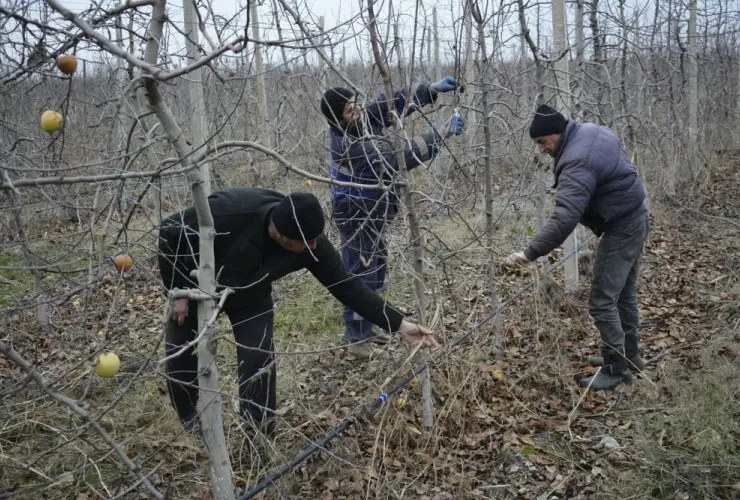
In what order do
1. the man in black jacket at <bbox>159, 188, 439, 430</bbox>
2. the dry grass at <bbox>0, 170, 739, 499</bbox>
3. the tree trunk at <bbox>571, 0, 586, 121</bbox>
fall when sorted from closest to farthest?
1. the dry grass at <bbox>0, 170, 739, 499</bbox>
2. the man in black jacket at <bbox>159, 188, 439, 430</bbox>
3. the tree trunk at <bbox>571, 0, 586, 121</bbox>

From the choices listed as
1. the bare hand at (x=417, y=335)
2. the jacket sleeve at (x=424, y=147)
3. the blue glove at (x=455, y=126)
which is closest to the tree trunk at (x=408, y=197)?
the bare hand at (x=417, y=335)

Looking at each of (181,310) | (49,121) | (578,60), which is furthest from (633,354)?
(49,121)

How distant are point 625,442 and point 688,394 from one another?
2.01ft

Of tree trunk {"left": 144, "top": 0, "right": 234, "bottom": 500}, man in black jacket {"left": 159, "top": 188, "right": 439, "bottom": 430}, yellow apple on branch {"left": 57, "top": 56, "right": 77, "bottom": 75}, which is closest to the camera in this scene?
yellow apple on branch {"left": 57, "top": 56, "right": 77, "bottom": 75}

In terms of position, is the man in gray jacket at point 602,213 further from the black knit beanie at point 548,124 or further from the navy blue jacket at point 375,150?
the navy blue jacket at point 375,150

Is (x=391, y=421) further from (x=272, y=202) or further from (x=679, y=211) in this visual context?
(x=679, y=211)

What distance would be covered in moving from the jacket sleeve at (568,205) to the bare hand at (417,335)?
89 cm

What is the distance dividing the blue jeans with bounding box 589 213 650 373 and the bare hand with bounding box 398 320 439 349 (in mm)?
1343

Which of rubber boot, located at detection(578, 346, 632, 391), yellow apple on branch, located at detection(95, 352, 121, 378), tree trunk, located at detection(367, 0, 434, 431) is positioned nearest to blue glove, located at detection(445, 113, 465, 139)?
tree trunk, located at detection(367, 0, 434, 431)

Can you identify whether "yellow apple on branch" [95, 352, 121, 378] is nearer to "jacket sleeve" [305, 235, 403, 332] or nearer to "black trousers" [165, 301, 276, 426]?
"black trousers" [165, 301, 276, 426]

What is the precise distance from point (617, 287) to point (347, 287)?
1849 mm

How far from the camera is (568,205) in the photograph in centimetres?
350

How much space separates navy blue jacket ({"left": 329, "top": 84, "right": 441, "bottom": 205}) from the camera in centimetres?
348

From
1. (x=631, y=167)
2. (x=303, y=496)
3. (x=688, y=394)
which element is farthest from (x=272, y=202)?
(x=688, y=394)
